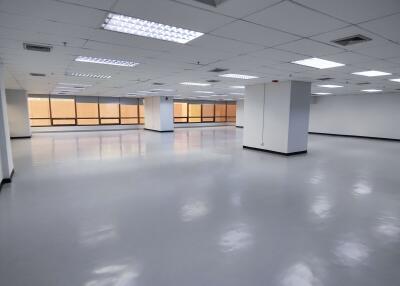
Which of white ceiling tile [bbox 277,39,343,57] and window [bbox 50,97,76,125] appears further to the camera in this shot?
window [bbox 50,97,76,125]

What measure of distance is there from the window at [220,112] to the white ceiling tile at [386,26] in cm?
1820

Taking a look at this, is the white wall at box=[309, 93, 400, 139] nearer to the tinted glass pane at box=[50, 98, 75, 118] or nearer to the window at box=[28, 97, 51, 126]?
the tinted glass pane at box=[50, 98, 75, 118]

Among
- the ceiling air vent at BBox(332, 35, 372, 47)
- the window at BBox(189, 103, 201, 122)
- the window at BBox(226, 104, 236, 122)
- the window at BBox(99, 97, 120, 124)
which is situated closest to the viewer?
the ceiling air vent at BBox(332, 35, 372, 47)

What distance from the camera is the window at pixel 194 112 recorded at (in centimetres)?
1986

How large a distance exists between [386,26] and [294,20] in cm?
112

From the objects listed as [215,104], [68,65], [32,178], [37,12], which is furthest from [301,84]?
[215,104]

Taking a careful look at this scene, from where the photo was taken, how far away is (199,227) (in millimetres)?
3070

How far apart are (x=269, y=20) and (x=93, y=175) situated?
15.4 ft

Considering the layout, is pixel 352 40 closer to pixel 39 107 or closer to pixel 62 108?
pixel 62 108

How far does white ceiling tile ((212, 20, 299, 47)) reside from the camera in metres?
2.87

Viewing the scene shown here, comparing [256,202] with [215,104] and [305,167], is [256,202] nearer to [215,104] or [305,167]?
[305,167]

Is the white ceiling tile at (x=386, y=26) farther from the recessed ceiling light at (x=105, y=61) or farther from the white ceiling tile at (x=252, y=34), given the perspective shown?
the recessed ceiling light at (x=105, y=61)

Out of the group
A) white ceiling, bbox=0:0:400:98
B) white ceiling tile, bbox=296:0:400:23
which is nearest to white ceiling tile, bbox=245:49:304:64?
white ceiling, bbox=0:0:400:98

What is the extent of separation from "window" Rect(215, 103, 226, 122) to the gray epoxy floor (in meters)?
15.6
